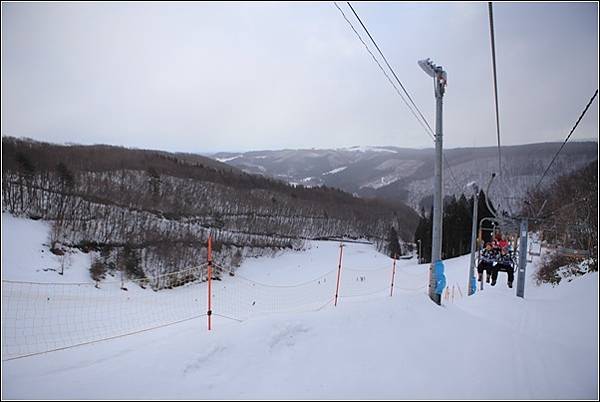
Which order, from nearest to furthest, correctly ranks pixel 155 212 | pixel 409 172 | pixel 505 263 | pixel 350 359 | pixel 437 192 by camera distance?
pixel 350 359 < pixel 437 192 < pixel 505 263 < pixel 155 212 < pixel 409 172

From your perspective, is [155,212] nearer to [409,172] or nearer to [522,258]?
[522,258]

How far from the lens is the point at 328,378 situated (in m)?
3.29

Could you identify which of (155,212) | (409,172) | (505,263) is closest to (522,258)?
(505,263)

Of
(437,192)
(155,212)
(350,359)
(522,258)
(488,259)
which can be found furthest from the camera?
(155,212)

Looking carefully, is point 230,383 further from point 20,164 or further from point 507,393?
point 20,164

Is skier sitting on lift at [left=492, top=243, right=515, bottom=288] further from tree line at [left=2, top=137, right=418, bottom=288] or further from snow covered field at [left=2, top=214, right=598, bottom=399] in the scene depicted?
tree line at [left=2, top=137, right=418, bottom=288]

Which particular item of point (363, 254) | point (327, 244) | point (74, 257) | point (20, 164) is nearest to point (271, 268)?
point (327, 244)

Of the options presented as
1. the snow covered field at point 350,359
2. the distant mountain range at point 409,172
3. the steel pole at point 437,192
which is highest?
the distant mountain range at point 409,172

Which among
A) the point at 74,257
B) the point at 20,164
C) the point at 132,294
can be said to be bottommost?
the point at 132,294

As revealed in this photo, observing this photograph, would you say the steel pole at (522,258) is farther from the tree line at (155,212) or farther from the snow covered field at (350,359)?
the tree line at (155,212)

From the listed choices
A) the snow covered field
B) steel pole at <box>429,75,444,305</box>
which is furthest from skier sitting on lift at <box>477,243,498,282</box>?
steel pole at <box>429,75,444,305</box>

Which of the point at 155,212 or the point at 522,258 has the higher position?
the point at 522,258

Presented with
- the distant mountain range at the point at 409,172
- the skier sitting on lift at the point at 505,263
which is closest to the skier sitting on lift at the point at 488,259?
the skier sitting on lift at the point at 505,263

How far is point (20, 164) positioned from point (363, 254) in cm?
4709
